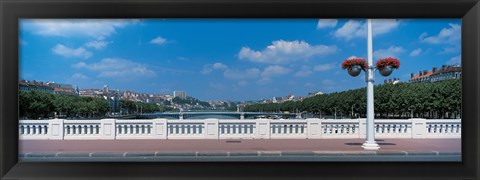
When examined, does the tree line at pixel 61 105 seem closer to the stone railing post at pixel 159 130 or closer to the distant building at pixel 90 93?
the distant building at pixel 90 93

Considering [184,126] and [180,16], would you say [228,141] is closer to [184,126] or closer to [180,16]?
[184,126]

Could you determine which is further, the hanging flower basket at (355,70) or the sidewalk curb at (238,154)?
the hanging flower basket at (355,70)

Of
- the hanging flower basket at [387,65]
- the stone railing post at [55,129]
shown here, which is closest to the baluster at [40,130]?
the stone railing post at [55,129]

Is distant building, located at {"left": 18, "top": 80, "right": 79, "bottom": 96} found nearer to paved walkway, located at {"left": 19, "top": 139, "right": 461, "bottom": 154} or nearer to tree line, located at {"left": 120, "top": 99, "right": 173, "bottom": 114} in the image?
tree line, located at {"left": 120, "top": 99, "right": 173, "bottom": 114}

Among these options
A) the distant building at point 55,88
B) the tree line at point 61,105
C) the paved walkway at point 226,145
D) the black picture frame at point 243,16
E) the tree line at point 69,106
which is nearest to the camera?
the black picture frame at point 243,16
